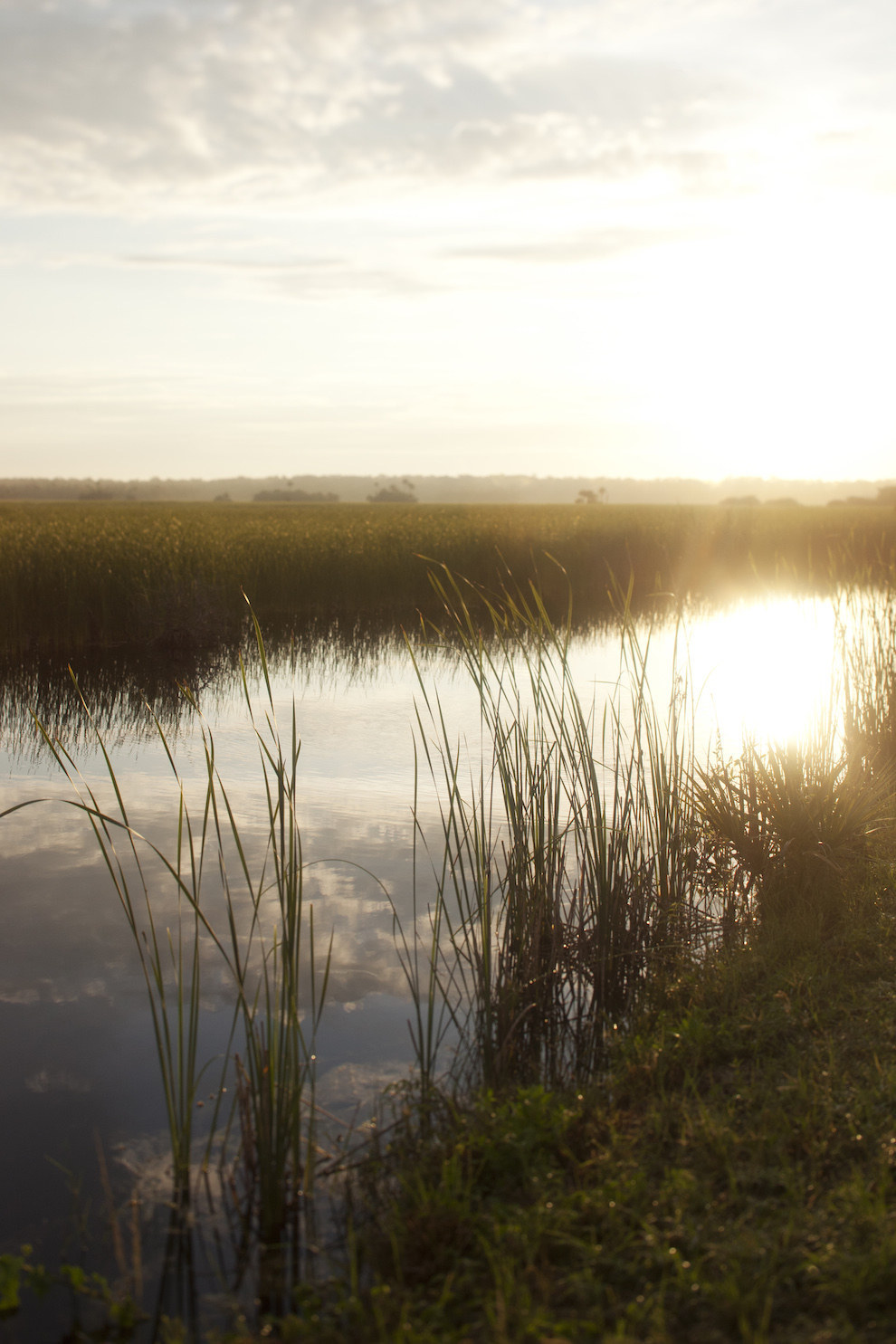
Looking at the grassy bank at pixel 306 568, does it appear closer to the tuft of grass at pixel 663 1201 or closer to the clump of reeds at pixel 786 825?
the clump of reeds at pixel 786 825

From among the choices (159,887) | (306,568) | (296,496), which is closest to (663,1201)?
(159,887)

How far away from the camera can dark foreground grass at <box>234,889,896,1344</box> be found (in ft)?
5.77

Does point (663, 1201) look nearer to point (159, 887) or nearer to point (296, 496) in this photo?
point (159, 887)

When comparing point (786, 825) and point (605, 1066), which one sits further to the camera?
point (786, 825)

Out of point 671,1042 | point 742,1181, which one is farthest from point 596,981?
point 742,1181

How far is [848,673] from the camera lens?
506 centimetres

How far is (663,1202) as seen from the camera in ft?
6.74

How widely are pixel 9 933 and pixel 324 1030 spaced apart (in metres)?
1.61

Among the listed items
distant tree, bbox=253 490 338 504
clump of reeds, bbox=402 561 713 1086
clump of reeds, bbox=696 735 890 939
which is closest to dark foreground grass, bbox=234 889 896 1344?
clump of reeds, bbox=402 561 713 1086

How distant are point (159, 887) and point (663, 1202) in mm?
3055

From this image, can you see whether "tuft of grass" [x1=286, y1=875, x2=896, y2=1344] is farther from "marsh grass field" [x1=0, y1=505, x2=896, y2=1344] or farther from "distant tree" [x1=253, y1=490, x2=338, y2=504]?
"distant tree" [x1=253, y1=490, x2=338, y2=504]

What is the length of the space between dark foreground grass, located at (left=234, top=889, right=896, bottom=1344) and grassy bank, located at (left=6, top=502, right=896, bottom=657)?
3047 mm

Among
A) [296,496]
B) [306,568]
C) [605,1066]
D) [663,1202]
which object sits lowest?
[605,1066]

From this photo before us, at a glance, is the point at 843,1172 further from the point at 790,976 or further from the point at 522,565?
the point at 522,565
